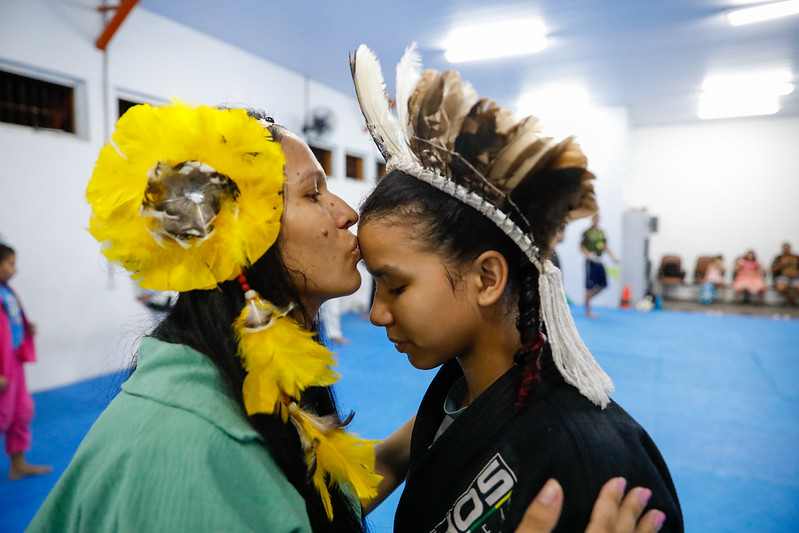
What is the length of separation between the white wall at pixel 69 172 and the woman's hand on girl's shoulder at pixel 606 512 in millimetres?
3809

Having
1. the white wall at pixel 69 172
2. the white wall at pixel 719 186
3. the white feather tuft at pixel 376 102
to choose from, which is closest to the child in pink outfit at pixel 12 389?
the white wall at pixel 69 172

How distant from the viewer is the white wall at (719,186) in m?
11.5

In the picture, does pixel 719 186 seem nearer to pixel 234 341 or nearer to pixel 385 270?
pixel 385 270

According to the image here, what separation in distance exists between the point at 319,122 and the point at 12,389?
227 inches

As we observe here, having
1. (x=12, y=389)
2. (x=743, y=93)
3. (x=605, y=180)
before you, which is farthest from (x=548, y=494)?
(x=743, y=93)

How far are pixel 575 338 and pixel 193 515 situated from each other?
792 millimetres

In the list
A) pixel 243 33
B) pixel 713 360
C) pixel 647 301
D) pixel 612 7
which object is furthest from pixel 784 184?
pixel 243 33

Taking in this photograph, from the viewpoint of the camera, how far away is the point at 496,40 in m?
6.37

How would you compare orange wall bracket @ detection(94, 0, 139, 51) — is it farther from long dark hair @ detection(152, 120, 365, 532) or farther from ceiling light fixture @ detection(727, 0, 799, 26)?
ceiling light fixture @ detection(727, 0, 799, 26)

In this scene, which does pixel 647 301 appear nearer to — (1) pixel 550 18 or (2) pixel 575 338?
(1) pixel 550 18

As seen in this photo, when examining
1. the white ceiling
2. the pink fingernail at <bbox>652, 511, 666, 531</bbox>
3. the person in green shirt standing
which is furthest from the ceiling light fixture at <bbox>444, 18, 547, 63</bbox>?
the pink fingernail at <bbox>652, 511, 666, 531</bbox>

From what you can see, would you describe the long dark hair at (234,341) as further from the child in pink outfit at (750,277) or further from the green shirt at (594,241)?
the child in pink outfit at (750,277)

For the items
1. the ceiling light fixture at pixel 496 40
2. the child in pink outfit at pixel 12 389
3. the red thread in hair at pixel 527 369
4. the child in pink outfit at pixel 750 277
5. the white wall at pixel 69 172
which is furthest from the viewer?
the child in pink outfit at pixel 750 277

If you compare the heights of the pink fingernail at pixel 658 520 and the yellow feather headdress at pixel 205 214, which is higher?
the yellow feather headdress at pixel 205 214
